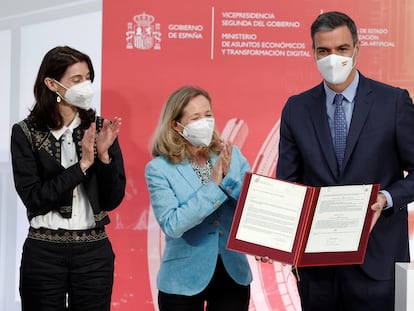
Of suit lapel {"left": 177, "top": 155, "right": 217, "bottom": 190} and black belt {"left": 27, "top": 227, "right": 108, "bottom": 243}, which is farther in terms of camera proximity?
suit lapel {"left": 177, "top": 155, "right": 217, "bottom": 190}

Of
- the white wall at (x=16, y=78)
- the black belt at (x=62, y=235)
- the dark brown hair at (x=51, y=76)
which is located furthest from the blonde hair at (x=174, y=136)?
the white wall at (x=16, y=78)

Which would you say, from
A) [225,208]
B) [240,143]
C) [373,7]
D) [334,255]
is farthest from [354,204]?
[373,7]

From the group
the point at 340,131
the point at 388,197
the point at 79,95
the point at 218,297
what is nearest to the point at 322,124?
the point at 340,131

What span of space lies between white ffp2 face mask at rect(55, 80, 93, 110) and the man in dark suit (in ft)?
3.03

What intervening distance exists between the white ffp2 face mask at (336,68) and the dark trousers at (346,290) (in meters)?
0.73

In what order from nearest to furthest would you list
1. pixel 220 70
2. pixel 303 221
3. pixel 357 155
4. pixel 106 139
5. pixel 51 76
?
pixel 303 221 < pixel 357 155 < pixel 106 139 < pixel 51 76 < pixel 220 70

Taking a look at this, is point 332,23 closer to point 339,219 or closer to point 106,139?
point 339,219

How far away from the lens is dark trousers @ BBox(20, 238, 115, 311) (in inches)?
108

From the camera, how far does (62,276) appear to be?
2740 millimetres

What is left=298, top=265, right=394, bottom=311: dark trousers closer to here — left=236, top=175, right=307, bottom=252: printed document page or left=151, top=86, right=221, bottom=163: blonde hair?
left=236, top=175, right=307, bottom=252: printed document page

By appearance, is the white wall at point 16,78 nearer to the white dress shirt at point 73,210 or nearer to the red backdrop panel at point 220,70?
the red backdrop panel at point 220,70

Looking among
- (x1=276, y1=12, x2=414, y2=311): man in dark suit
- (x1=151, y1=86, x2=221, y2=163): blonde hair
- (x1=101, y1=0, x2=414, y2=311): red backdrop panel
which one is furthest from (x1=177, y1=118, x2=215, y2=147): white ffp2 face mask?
(x1=101, y1=0, x2=414, y2=311): red backdrop panel

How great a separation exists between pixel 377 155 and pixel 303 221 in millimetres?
412

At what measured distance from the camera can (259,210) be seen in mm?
2428
